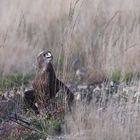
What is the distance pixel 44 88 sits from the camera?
721 cm

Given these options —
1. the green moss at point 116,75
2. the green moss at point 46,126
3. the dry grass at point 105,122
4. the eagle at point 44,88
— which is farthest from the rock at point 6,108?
the green moss at point 116,75

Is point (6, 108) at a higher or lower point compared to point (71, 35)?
lower

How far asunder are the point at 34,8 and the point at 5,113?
4668 mm

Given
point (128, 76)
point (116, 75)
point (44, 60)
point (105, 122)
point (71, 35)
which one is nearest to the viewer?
point (105, 122)

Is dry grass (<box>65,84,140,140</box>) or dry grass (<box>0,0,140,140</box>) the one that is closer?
dry grass (<box>65,84,140,140</box>)

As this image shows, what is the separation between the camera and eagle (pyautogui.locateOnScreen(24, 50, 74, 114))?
7176 mm

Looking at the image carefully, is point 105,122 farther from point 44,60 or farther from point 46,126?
point 44,60

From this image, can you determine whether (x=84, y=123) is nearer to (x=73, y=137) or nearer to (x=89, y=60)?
(x=73, y=137)

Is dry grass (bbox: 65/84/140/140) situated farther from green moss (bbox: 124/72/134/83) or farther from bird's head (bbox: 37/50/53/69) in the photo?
green moss (bbox: 124/72/134/83)

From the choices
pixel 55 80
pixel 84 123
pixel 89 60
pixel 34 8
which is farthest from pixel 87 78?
pixel 34 8

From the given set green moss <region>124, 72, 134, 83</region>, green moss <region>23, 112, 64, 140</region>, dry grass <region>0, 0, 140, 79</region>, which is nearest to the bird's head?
dry grass <region>0, 0, 140, 79</region>

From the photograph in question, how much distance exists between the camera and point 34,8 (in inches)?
454

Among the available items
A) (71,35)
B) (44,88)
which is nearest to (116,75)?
(71,35)

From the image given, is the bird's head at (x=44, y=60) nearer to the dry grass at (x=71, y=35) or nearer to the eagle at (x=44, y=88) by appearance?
the eagle at (x=44, y=88)
